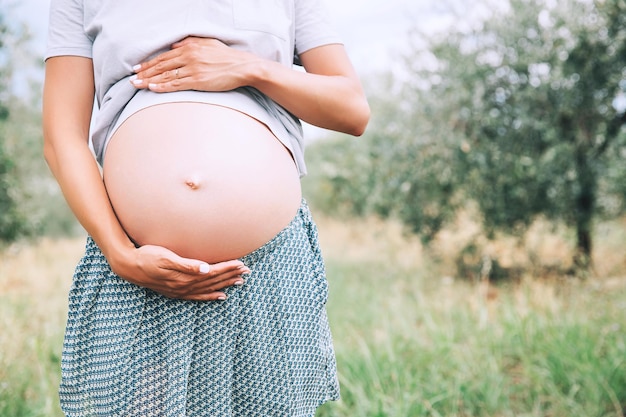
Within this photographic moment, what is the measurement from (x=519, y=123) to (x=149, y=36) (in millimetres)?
4932

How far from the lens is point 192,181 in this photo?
119cm

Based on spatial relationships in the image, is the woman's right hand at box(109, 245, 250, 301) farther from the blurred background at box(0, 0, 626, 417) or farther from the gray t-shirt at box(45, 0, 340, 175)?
the blurred background at box(0, 0, 626, 417)

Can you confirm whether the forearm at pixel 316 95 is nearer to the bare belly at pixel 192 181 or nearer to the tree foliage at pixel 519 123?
the bare belly at pixel 192 181

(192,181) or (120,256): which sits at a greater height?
(192,181)

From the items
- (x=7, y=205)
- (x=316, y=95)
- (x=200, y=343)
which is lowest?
(x=7, y=205)

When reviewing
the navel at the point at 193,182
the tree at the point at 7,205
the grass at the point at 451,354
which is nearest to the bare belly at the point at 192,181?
the navel at the point at 193,182

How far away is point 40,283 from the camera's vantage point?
5625 millimetres

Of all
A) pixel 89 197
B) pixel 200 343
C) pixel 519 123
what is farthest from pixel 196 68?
pixel 519 123

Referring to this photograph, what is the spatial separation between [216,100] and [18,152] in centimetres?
867

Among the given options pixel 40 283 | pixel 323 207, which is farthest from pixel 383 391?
pixel 323 207

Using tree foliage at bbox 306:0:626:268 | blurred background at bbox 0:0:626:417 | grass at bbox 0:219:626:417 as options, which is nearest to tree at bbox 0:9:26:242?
blurred background at bbox 0:0:626:417

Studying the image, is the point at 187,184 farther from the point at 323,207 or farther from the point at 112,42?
the point at 323,207

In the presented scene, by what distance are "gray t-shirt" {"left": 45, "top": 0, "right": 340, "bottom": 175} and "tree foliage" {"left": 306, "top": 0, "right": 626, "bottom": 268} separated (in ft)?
14.8

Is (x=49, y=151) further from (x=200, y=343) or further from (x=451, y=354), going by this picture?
(x=451, y=354)
